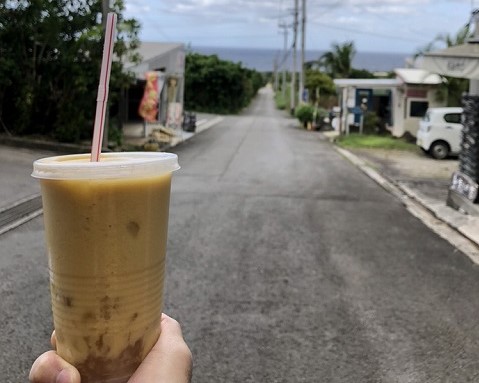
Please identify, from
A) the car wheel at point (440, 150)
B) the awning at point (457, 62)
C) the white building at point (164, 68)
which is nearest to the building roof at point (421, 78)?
the car wheel at point (440, 150)

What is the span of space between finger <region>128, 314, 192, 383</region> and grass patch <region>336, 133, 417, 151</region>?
2094 centimetres

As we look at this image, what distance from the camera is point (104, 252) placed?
1297 millimetres

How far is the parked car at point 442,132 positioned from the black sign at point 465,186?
891cm

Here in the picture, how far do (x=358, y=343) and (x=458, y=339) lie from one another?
2.49ft

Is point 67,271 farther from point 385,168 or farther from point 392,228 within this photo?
point 385,168

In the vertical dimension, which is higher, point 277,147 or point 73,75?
point 73,75

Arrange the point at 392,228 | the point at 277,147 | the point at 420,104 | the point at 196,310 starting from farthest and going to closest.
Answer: the point at 420,104
the point at 277,147
the point at 392,228
the point at 196,310

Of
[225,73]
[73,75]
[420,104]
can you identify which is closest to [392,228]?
[73,75]

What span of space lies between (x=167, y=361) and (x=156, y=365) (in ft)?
0.13

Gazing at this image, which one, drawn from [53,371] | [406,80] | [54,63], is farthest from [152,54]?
[53,371]

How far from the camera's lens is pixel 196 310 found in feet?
15.7

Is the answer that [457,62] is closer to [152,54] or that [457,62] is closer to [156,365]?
[156,365]

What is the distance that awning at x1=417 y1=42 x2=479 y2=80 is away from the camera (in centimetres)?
895

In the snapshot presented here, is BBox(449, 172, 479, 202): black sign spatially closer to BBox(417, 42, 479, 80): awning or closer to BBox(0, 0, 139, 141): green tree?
BBox(417, 42, 479, 80): awning
